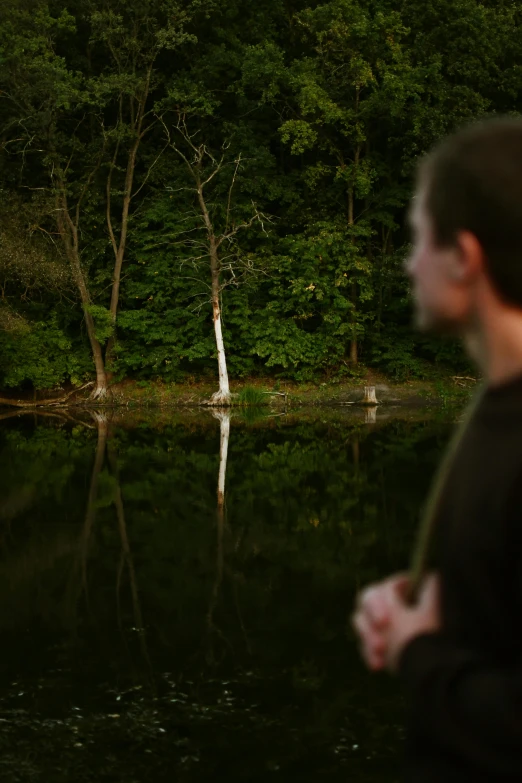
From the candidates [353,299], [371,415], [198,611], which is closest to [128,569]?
[198,611]

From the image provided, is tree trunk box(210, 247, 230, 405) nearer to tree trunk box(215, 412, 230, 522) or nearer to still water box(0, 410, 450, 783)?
tree trunk box(215, 412, 230, 522)

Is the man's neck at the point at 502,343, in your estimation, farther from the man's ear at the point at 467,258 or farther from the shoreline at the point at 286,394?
the shoreline at the point at 286,394

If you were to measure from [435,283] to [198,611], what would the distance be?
23.9 ft

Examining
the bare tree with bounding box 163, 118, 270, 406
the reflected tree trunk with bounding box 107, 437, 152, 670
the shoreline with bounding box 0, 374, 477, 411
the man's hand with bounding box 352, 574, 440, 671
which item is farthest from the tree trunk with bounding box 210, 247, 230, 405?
the man's hand with bounding box 352, 574, 440, 671

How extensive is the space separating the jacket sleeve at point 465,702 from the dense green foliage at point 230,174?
88.4 feet

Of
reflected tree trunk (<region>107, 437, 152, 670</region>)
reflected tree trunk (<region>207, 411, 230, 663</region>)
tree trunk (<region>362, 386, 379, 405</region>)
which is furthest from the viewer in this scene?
tree trunk (<region>362, 386, 379, 405</region>)

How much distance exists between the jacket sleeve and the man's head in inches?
20.1

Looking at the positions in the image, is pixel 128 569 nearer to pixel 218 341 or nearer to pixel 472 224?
pixel 472 224

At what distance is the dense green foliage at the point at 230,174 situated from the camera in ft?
94.7

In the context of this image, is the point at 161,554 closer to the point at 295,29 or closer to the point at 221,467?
the point at 221,467

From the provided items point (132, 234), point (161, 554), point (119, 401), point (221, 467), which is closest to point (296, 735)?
point (161, 554)

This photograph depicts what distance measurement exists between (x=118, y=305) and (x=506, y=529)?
30.7 meters

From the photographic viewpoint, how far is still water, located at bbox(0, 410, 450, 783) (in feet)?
19.0

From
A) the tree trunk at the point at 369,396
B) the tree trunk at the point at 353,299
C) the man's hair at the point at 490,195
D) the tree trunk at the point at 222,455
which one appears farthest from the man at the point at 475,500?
the tree trunk at the point at 353,299
